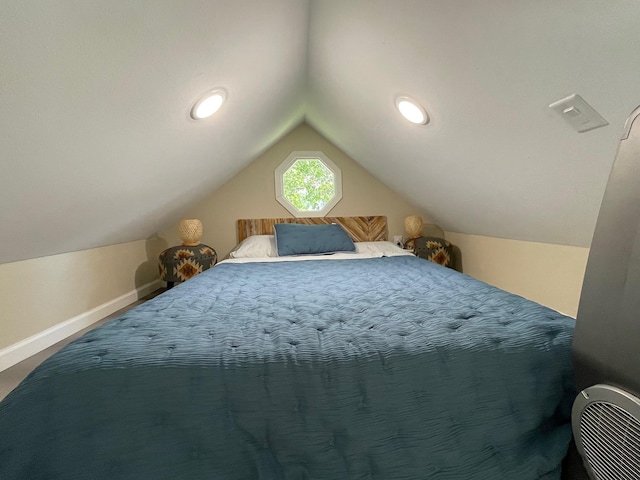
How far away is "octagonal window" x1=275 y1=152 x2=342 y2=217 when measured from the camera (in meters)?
3.98

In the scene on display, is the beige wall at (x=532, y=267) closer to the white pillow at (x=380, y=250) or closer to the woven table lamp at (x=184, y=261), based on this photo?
the white pillow at (x=380, y=250)

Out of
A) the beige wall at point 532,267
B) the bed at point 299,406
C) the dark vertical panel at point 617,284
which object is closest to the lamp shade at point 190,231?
the bed at point 299,406

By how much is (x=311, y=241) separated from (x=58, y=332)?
1954mm

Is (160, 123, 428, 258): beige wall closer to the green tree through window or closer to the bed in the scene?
the green tree through window

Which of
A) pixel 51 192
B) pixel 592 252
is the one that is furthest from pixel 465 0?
pixel 51 192

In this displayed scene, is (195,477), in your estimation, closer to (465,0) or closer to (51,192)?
(51,192)

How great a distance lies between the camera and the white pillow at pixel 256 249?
127 inches

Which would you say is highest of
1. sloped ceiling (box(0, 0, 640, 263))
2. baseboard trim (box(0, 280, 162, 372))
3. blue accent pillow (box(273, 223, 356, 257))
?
sloped ceiling (box(0, 0, 640, 263))

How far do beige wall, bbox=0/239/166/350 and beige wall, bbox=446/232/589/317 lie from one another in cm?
328

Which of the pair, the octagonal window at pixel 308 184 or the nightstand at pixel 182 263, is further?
the octagonal window at pixel 308 184

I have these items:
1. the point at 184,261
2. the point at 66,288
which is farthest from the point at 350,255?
the point at 66,288

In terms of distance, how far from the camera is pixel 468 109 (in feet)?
6.02

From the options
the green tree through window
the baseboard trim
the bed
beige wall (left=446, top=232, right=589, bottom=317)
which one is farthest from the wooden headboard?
the bed

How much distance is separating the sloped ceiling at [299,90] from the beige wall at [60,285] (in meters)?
0.13
